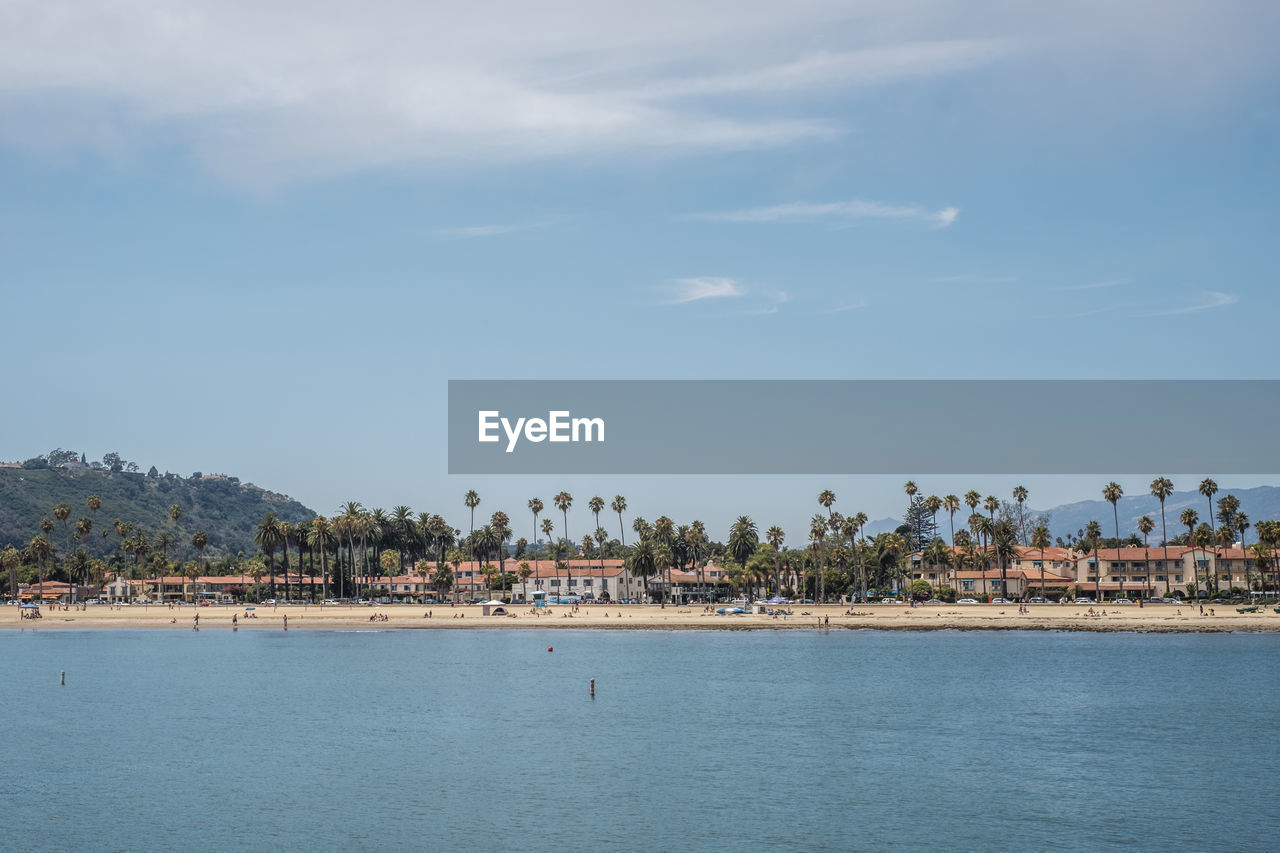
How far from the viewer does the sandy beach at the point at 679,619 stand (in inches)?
4983

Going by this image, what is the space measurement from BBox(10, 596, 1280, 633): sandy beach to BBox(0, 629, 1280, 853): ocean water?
2447cm

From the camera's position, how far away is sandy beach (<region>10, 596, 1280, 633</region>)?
415 ft

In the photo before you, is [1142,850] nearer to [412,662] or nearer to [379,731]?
[379,731]

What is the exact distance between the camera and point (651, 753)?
5378 cm

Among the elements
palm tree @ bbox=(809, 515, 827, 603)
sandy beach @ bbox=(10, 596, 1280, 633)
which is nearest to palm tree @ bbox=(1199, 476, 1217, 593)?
sandy beach @ bbox=(10, 596, 1280, 633)

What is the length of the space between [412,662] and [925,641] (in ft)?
181

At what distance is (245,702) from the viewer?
7250cm

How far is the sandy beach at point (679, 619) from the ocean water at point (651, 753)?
24473 mm

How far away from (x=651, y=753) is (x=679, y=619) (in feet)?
287

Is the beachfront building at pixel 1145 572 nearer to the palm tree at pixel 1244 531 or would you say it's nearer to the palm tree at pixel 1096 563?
the palm tree at pixel 1096 563

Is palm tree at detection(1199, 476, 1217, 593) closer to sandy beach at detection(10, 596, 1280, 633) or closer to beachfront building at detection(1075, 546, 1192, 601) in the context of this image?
beachfront building at detection(1075, 546, 1192, 601)

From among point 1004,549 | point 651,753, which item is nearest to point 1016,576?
point 1004,549

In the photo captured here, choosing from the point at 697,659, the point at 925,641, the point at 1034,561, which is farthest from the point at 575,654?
the point at 1034,561

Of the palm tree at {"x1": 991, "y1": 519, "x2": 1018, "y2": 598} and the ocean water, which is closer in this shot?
the ocean water
